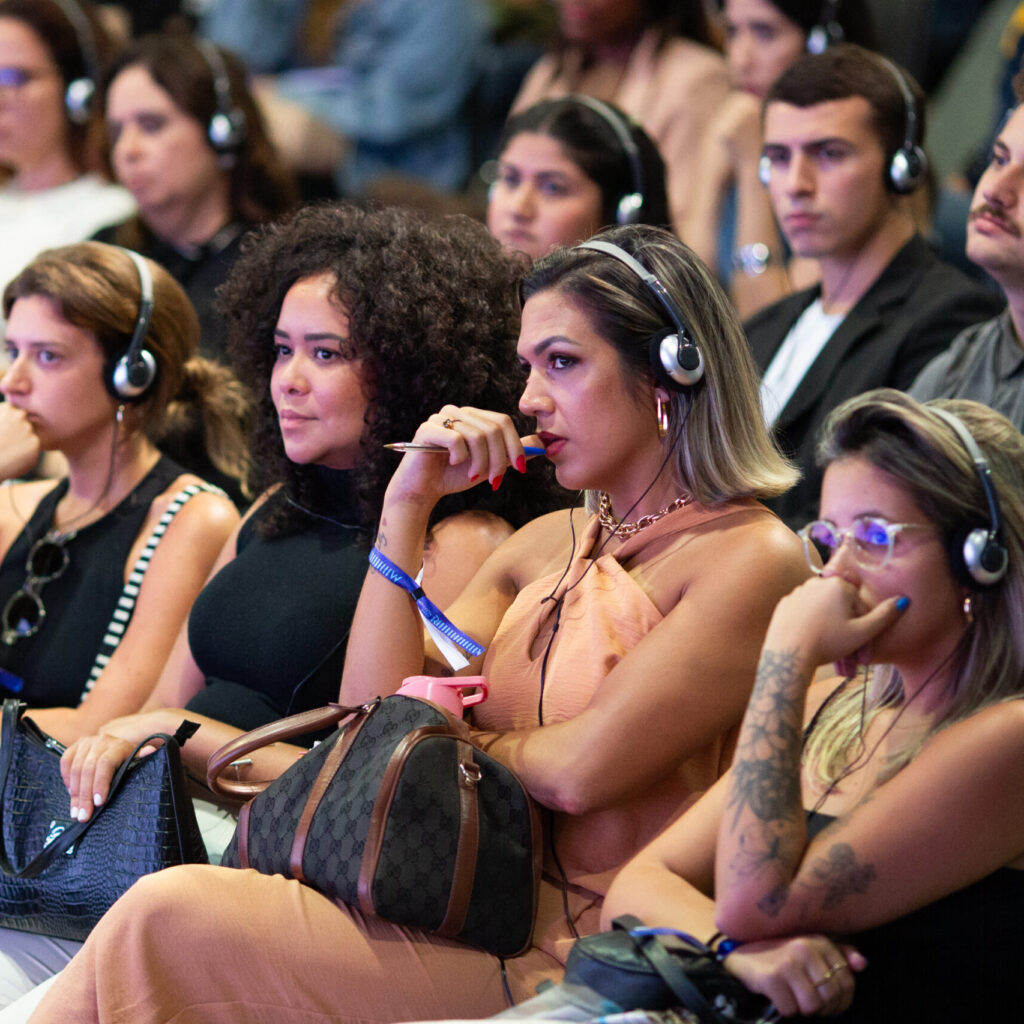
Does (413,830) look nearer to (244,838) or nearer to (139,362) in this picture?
(244,838)

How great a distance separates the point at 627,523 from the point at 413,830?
1.76ft

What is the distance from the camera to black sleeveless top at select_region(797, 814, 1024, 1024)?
1.52 m

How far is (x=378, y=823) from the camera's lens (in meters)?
1.70

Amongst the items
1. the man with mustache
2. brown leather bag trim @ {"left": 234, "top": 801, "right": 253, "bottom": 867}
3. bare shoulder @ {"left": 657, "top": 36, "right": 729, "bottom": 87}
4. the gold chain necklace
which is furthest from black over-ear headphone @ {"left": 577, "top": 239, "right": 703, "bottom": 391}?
bare shoulder @ {"left": 657, "top": 36, "right": 729, "bottom": 87}

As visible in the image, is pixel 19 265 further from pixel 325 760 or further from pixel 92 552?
pixel 325 760

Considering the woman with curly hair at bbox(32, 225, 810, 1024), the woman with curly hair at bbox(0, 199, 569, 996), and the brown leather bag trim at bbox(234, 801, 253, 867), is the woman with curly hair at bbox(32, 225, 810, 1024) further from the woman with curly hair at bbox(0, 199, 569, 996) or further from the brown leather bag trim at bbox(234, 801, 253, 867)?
the woman with curly hair at bbox(0, 199, 569, 996)

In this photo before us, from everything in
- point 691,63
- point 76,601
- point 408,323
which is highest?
point 691,63

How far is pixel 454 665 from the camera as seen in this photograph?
6.44 feet

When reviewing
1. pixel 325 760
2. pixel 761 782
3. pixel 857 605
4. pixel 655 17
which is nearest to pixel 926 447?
pixel 857 605

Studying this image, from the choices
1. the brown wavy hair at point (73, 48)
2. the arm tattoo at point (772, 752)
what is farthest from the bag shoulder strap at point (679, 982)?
the brown wavy hair at point (73, 48)

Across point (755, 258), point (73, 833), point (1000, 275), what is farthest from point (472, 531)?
point (755, 258)

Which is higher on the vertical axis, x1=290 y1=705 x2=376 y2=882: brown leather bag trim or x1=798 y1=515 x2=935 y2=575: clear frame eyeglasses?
x1=798 y1=515 x2=935 y2=575: clear frame eyeglasses

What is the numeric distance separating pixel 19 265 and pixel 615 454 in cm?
295

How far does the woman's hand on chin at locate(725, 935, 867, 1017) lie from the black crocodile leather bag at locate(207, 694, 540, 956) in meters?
0.34
